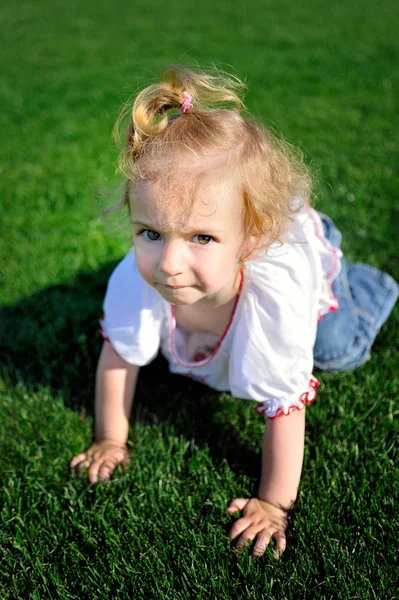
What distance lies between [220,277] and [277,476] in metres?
0.76

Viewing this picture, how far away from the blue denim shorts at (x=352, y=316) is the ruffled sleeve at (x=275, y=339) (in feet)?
2.04

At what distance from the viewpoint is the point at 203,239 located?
2.04 metres

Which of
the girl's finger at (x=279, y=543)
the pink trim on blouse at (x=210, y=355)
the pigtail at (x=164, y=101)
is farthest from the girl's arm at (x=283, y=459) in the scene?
the pigtail at (x=164, y=101)

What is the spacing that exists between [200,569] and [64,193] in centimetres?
345

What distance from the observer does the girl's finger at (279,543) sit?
2.09 m

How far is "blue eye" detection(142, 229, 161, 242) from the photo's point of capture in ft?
6.74

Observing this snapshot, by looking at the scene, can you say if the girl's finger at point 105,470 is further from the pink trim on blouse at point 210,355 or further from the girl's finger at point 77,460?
the pink trim on blouse at point 210,355

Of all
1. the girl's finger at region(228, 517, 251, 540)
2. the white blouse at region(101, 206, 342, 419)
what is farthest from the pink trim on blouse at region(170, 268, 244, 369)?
the girl's finger at region(228, 517, 251, 540)

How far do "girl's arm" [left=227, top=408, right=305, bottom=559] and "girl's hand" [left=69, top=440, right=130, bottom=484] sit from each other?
20.1 inches

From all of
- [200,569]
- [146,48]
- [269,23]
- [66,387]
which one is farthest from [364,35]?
[200,569]

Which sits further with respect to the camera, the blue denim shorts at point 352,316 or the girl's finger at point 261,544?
the blue denim shorts at point 352,316

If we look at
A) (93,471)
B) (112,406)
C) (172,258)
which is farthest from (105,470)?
(172,258)

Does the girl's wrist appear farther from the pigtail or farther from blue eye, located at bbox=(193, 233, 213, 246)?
the pigtail

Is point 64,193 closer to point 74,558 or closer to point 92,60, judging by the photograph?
point 74,558
